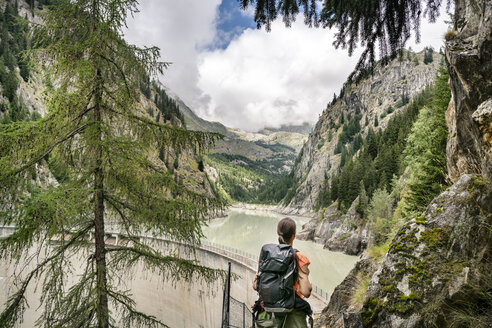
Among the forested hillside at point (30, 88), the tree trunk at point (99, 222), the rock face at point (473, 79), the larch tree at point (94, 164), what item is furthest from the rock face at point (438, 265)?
the tree trunk at point (99, 222)

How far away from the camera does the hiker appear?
2586 millimetres

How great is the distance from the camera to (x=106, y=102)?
5355 mm

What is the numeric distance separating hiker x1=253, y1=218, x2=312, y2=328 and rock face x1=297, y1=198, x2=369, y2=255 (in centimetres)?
3635

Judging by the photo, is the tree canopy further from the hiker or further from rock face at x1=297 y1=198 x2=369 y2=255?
rock face at x1=297 y1=198 x2=369 y2=255

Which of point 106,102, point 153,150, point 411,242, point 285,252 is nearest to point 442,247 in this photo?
point 411,242

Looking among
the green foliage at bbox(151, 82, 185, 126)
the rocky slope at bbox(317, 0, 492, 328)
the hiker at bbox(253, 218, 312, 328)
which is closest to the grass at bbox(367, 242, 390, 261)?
the rocky slope at bbox(317, 0, 492, 328)

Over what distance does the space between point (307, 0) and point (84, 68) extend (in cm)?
401

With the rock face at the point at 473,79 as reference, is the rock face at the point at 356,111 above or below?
above

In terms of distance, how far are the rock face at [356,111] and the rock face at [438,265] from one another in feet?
323

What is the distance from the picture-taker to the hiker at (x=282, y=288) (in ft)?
8.48

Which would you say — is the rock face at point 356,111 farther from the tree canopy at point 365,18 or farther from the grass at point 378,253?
the tree canopy at point 365,18

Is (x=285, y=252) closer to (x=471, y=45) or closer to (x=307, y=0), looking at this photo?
(x=307, y=0)

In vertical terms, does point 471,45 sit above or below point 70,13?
below

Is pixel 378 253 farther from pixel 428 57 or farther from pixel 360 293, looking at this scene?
pixel 428 57
